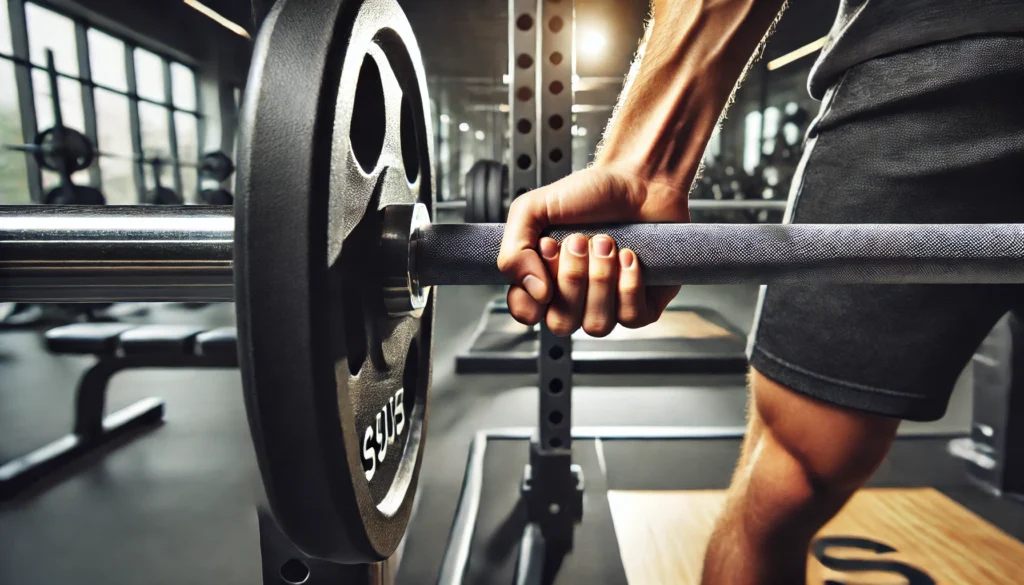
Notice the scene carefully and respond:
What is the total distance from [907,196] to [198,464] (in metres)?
1.83

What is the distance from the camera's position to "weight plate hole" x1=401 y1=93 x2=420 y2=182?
654mm

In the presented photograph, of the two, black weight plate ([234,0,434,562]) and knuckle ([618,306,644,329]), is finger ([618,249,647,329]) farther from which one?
black weight plate ([234,0,434,562])

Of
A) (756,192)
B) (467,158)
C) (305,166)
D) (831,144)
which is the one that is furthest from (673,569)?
(467,158)

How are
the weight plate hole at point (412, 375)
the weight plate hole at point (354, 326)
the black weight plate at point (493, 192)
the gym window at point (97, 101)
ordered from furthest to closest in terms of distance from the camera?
the gym window at point (97, 101) → the black weight plate at point (493, 192) → the weight plate hole at point (412, 375) → the weight plate hole at point (354, 326)

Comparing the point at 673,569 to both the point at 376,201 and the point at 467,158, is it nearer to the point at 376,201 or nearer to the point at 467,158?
the point at 376,201

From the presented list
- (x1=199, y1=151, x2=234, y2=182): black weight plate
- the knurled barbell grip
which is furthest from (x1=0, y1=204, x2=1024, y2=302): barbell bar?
(x1=199, y1=151, x2=234, y2=182): black weight plate

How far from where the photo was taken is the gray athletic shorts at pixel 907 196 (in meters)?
0.65

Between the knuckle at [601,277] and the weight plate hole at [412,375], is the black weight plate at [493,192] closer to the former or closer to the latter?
the weight plate hole at [412,375]

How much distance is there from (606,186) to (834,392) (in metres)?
0.41

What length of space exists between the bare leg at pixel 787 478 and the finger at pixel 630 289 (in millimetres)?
392

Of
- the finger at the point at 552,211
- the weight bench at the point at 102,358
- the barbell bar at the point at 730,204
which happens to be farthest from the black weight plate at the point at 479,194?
the finger at the point at 552,211

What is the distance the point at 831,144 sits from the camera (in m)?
0.74

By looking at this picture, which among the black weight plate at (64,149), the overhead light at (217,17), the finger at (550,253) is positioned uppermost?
the overhead light at (217,17)

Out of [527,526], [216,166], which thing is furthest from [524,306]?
[216,166]
